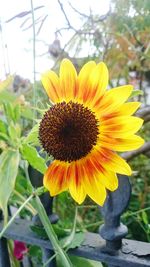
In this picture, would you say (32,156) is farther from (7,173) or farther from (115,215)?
(115,215)

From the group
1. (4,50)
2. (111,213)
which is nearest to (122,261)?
(111,213)

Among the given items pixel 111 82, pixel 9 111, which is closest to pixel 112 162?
pixel 9 111

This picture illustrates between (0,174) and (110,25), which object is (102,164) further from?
(110,25)

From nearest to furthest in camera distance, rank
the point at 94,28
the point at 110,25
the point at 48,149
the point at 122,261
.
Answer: the point at 48,149 → the point at 122,261 → the point at 94,28 → the point at 110,25

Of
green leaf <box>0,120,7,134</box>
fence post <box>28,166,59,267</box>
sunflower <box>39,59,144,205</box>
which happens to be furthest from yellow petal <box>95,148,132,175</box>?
fence post <box>28,166,59,267</box>

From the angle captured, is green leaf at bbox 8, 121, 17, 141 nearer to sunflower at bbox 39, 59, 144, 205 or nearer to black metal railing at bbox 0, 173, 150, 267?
sunflower at bbox 39, 59, 144, 205

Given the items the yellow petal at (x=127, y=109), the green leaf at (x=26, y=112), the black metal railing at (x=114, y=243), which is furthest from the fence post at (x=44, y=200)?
the yellow petal at (x=127, y=109)

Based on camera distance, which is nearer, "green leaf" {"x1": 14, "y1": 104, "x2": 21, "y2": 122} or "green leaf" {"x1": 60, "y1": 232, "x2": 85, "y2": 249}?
"green leaf" {"x1": 14, "y1": 104, "x2": 21, "y2": 122}
